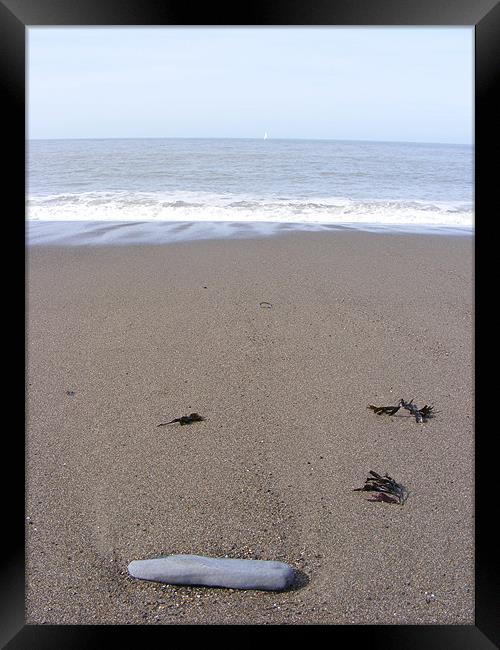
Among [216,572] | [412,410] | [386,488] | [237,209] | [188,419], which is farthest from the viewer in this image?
[237,209]

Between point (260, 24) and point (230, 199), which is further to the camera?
point (230, 199)

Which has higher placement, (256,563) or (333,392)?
(333,392)

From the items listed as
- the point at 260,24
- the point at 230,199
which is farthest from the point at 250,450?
the point at 230,199

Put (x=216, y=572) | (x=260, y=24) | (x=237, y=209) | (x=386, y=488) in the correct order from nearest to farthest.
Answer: (x=260, y=24) < (x=216, y=572) < (x=386, y=488) < (x=237, y=209)

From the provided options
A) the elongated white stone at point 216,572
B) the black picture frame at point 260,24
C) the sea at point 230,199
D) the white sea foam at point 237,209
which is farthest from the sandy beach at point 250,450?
the white sea foam at point 237,209

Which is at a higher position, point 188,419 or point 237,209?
point 237,209

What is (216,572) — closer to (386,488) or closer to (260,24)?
(386,488)

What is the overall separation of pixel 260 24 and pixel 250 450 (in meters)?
1.72

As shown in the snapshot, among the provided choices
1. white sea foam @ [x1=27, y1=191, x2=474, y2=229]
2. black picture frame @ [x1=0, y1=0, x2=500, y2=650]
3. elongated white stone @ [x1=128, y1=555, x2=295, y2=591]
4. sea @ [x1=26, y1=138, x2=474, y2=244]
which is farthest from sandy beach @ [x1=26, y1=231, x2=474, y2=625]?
white sea foam @ [x1=27, y1=191, x2=474, y2=229]

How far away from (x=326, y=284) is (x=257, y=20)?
4.17 meters

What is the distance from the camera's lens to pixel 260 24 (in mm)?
1546

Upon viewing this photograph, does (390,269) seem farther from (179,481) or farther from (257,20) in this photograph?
(257,20)
